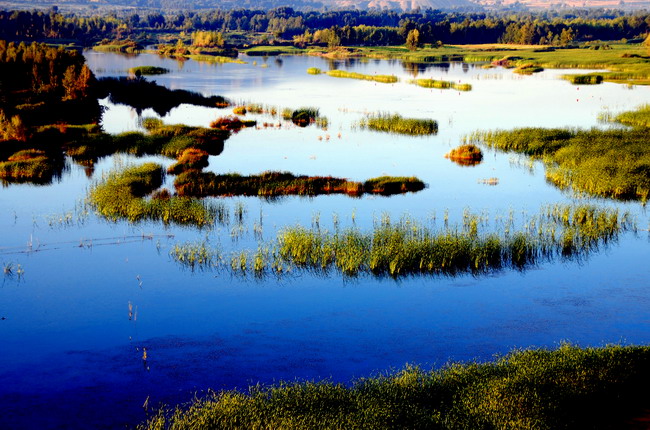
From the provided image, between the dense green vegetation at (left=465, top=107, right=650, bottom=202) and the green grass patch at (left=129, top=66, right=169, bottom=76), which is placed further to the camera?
the green grass patch at (left=129, top=66, right=169, bottom=76)

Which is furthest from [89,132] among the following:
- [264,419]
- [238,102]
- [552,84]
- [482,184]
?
[552,84]

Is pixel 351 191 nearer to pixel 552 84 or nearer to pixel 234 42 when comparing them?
pixel 552 84

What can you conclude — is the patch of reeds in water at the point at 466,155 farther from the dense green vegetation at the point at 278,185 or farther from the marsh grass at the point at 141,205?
the marsh grass at the point at 141,205

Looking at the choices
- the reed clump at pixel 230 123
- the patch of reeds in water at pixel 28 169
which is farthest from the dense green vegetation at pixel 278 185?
the reed clump at pixel 230 123

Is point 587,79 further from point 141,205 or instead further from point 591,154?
point 141,205

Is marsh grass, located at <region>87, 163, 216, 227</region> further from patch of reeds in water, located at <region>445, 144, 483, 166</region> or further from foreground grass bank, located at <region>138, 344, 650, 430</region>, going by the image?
patch of reeds in water, located at <region>445, 144, 483, 166</region>

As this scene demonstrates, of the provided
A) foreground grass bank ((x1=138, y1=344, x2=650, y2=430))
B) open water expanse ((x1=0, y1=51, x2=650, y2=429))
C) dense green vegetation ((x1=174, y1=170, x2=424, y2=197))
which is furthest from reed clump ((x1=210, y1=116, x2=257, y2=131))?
foreground grass bank ((x1=138, y1=344, x2=650, y2=430))
